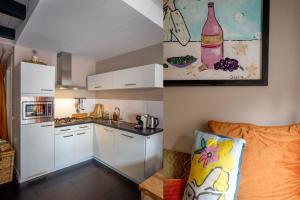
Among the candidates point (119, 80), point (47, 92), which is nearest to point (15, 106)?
point (47, 92)

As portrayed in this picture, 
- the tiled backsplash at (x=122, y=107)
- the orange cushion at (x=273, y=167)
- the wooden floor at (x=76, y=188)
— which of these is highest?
the tiled backsplash at (x=122, y=107)

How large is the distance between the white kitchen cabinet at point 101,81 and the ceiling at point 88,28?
1.22 feet

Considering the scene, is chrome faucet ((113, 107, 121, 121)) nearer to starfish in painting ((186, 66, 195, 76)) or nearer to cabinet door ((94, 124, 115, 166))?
cabinet door ((94, 124, 115, 166))

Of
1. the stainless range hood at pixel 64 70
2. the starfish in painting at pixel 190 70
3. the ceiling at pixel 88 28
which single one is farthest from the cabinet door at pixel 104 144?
the starfish in painting at pixel 190 70

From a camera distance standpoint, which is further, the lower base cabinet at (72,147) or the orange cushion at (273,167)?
the lower base cabinet at (72,147)

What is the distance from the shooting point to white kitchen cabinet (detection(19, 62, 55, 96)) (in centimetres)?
176

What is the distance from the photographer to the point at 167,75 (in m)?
1.06

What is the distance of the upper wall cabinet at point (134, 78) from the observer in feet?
5.72

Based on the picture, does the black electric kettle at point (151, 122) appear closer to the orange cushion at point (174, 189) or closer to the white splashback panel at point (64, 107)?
the orange cushion at point (174, 189)

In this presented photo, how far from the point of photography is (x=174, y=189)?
84 centimetres

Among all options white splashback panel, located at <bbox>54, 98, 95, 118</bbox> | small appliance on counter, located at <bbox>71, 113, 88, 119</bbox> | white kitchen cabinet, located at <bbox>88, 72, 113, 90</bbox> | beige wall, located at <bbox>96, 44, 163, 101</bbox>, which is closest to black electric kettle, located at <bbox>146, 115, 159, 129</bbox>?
Result: beige wall, located at <bbox>96, 44, 163, 101</bbox>

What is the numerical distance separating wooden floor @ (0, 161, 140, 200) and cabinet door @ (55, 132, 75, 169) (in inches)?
5.3

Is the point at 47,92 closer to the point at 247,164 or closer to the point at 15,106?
the point at 15,106

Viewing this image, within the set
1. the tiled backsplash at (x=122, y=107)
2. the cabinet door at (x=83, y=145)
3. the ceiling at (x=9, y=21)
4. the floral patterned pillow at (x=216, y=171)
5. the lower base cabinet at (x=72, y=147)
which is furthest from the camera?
the cabinet door at (x=83, y=145)
